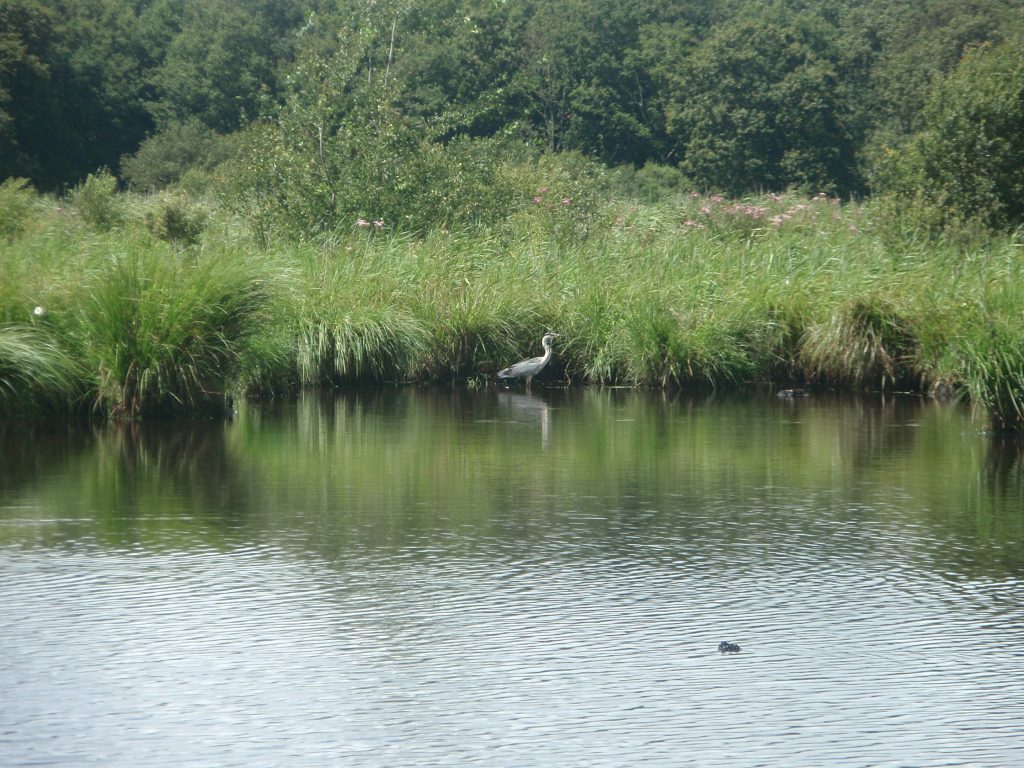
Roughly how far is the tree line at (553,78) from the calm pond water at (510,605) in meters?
31.8

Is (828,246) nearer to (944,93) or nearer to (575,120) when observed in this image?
(944,93)

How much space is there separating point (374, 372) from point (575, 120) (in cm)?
3660

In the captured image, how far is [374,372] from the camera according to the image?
1756 centimetres

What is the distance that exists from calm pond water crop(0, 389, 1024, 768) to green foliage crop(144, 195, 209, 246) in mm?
8952

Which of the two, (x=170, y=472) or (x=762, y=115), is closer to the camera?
(x=170, y=472)

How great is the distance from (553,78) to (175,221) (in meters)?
34.9

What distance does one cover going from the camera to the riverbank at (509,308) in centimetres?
1295

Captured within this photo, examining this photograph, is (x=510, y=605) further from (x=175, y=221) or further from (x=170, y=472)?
(x=175, y=221)

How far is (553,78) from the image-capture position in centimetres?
5341

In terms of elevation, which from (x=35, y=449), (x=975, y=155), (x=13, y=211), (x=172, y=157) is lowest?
(x=35, y=449)

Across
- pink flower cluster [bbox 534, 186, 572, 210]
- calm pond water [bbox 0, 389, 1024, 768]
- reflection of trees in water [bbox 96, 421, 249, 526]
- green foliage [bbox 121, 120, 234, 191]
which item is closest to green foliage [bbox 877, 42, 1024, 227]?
pink flower cluster [bbox 534, 186, 572, 210]

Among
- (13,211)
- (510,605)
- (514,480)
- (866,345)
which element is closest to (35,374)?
(514,480)

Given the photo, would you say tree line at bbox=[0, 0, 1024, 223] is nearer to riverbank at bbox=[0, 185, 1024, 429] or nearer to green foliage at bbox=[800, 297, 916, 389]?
riverbank at bbox=[0, 185, 1024, 429]

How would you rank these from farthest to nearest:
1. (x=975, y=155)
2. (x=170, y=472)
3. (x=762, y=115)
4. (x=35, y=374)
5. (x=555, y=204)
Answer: (x=762, y=115) < (x=555, y=204) < (x=975, y=155) < (x=35, y=374) < (x=170, y=472)
